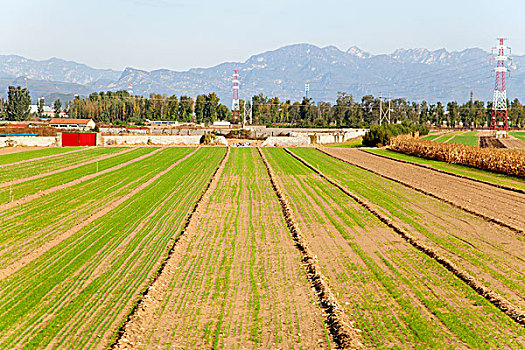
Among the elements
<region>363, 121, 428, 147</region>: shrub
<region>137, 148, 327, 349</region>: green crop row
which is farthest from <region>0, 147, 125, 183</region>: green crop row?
<region>363, 121, 428, 147</region>: shrub

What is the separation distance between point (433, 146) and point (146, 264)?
147 feet

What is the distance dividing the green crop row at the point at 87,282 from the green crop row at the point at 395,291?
201 inches

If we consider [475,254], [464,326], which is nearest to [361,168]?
[475,254]

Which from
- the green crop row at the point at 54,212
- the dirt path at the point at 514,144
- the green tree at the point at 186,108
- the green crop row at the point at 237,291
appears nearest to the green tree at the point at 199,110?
the green tree at the point at 186,108

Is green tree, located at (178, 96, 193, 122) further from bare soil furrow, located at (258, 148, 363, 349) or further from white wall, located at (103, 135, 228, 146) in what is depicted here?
bare soil furrow, located at (258, 148, 363, 349)

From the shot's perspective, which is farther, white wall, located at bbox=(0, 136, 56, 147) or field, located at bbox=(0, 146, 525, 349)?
white wall, located at bbox=(0, 136, 56, 147)

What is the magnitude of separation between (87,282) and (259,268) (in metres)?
4.60

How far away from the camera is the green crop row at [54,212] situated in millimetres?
16594

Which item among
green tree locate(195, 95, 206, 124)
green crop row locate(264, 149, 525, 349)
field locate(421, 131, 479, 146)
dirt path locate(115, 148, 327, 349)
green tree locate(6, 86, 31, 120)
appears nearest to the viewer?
dirt path locate(115, 148, 327, 349)

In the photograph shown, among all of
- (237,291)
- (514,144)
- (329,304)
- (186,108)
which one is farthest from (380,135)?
(186,108)

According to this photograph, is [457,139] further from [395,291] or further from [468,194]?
[395,291]

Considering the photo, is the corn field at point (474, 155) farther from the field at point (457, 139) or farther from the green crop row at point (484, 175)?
the field at point (457, 139)

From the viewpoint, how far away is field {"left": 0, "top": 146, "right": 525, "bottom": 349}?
1002cm

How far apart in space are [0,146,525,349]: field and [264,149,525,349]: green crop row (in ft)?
0.15
